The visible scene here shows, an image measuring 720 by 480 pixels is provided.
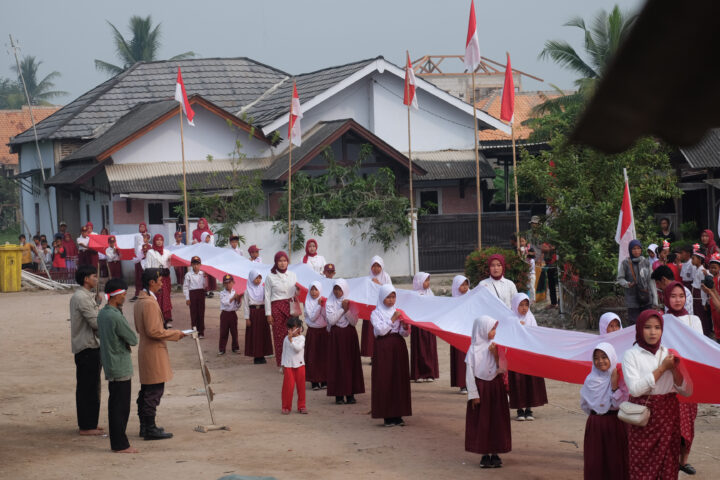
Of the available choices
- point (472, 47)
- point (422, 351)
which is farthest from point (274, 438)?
point (472, 47)

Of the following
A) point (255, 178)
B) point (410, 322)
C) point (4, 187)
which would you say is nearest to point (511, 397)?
point (410, 322)

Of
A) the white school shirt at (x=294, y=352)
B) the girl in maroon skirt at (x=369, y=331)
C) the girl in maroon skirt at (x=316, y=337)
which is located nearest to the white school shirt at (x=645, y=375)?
the white school shirt at (x=294, y=352)

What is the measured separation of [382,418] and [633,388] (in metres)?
4.83

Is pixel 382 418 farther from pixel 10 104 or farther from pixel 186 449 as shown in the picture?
pixel 10 104

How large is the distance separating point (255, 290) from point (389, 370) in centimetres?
535

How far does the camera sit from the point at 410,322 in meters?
11.4

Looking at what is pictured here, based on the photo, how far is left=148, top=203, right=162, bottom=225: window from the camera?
29078 millimetres

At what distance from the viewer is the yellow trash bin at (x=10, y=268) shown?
26.1 m

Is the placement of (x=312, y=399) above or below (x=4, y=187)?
below

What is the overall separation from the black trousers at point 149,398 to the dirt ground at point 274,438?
1.13 ft

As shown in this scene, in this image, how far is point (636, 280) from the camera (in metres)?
14.7

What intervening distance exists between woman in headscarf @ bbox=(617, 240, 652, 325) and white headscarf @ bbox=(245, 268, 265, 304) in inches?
220

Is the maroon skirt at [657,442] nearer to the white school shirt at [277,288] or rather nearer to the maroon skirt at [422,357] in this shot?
the maroon skirt at [422,357]

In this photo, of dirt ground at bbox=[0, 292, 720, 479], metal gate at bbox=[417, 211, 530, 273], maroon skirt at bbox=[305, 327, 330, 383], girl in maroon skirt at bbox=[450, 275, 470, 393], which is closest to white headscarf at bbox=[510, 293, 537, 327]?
dirt ground at bbox=[0, 292, 720, 479]
